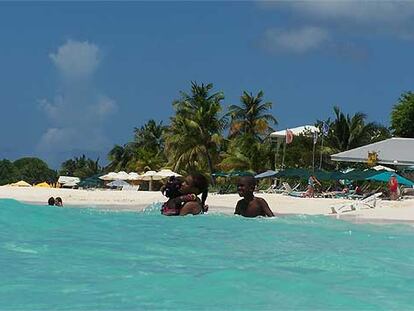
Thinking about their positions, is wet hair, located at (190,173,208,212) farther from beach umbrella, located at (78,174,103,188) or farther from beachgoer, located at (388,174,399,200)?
beach umbrella, located at (78,174,103,188)

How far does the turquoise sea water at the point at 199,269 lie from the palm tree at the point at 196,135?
3889cm

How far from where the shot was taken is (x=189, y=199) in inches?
638

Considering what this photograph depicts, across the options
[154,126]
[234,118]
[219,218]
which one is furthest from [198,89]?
[219,218]

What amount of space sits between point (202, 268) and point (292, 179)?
117 ft

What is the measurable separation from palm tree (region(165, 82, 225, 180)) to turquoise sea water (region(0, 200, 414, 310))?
128 feet

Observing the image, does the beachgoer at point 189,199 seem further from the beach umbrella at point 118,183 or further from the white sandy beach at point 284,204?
the beach umbrella at point 118,183

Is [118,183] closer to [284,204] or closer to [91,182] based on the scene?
[91,182]

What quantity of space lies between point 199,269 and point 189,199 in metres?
8.27

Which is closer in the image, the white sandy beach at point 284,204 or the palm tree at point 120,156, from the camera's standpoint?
the white sandy beach at point 284,204

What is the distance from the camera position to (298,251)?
406 inches

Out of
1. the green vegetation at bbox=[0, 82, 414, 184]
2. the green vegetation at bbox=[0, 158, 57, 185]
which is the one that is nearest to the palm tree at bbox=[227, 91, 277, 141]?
the green vegetation at bbox=[0, 82, 414, 184]

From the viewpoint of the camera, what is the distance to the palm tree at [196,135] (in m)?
52.9

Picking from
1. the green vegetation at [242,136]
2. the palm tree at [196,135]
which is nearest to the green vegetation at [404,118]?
the green vegetation at [242,136]

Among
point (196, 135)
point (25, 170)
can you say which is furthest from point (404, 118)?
point (25, 170)
